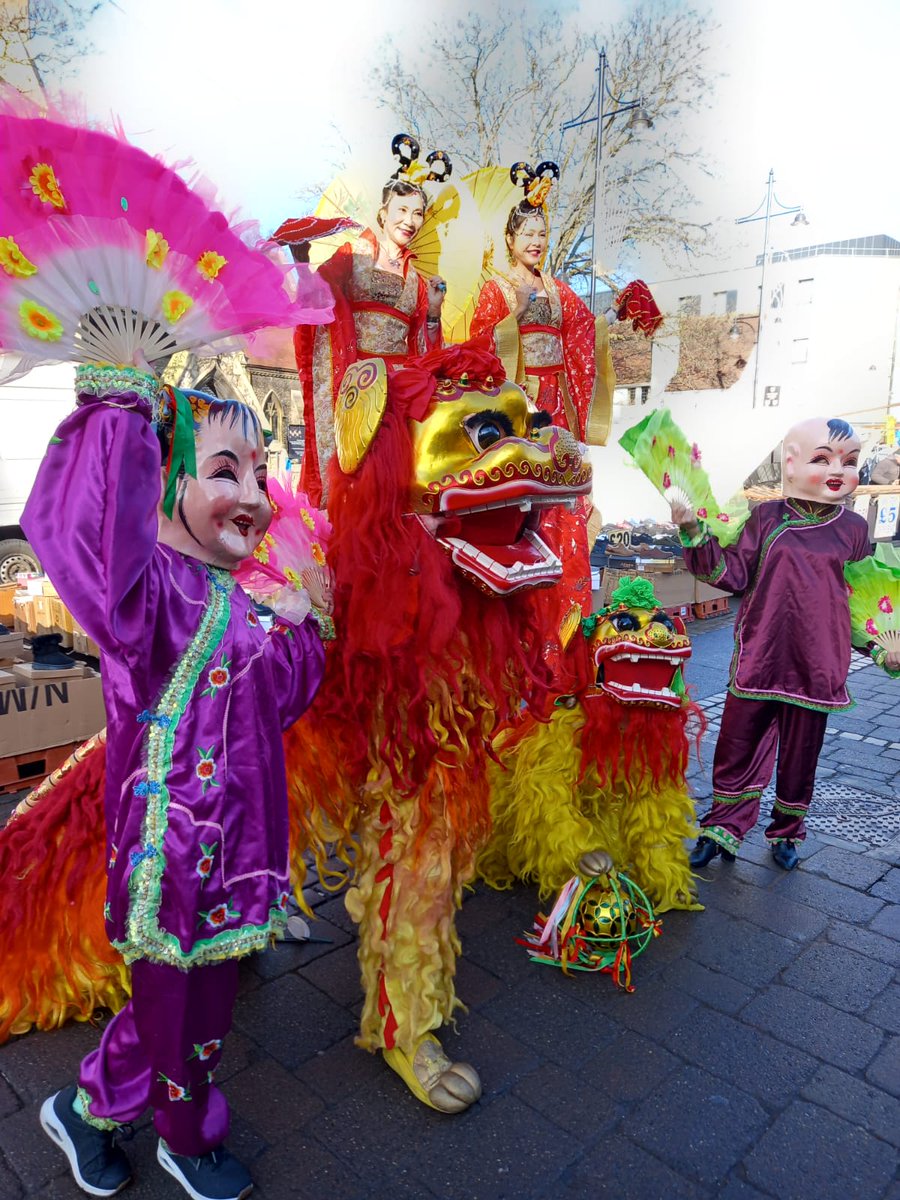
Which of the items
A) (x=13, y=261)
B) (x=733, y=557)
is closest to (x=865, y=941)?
(x=733, y=557)

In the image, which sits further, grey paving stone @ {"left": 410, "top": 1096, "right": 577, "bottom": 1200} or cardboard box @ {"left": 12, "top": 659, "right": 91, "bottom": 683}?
cardboard box @ {"left": 12, "top": 659, "right": 91, "bottom": 683}

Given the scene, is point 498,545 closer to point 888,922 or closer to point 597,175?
point 888,922

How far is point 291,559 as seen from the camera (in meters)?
1.90

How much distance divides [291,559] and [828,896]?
8.35 feet

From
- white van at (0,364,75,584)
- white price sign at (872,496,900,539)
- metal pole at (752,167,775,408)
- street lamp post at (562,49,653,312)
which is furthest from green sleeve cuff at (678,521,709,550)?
white price sign at (872,496,900,539)

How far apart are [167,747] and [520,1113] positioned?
4.47 ft

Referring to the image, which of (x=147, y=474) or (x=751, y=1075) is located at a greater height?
(x=147, y=474)

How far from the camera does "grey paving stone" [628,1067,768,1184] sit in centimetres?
183

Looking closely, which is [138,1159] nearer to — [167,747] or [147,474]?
[167,747]

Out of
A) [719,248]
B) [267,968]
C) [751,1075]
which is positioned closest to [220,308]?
[267,968]

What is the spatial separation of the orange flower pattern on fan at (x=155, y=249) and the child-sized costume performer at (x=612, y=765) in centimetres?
177

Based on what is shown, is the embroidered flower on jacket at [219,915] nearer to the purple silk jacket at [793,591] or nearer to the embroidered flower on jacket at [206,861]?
the embroidered flower on jacket at [206,861]

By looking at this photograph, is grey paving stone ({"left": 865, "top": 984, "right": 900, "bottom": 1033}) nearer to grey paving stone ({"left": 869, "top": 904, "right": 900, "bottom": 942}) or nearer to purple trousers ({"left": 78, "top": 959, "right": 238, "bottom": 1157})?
grey paving stone ({"left": 869, "top": 904, "right": 900, "bottom": 942})

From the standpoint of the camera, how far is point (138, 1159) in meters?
1.82
